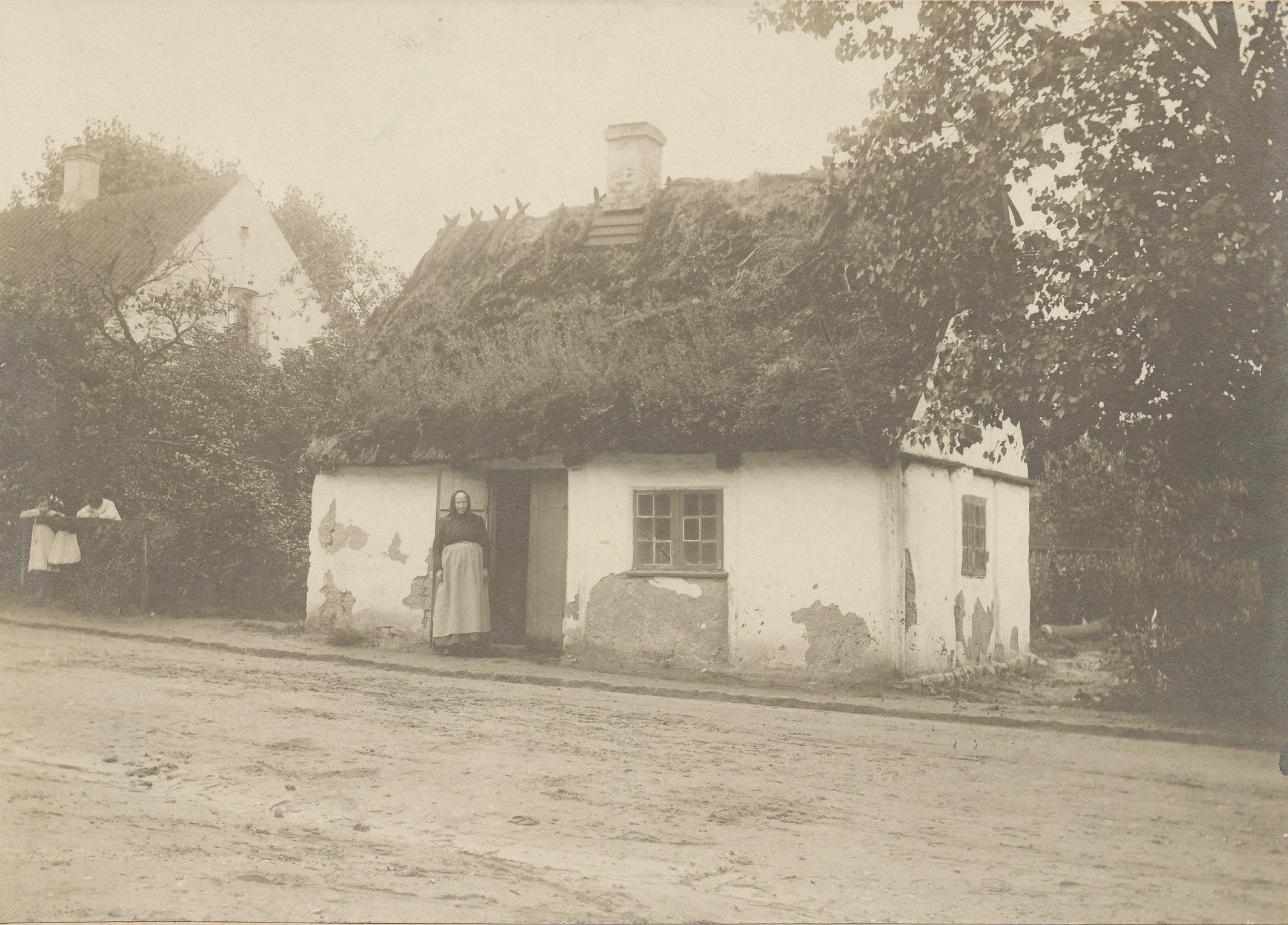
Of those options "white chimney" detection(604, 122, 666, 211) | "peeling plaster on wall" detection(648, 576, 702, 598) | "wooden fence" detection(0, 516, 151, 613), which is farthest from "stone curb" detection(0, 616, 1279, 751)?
"white chimney" detection(604, 122, 666, 211)

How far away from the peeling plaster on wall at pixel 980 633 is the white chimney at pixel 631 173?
628cm

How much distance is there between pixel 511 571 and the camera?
1342cm

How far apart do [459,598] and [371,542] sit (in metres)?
1.63

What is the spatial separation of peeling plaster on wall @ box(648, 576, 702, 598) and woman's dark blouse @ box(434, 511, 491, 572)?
2.13 metres

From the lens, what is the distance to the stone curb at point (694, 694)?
8.52 meters

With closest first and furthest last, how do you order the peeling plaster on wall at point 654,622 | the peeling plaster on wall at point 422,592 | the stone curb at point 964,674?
the stone curb at point 964,674 → the peeling plaster on wall at point 654,622 → the peeling plaster on wall at point 422,592

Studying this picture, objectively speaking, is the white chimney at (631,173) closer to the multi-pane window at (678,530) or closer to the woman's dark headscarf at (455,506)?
the multi-pane window at (678,530)

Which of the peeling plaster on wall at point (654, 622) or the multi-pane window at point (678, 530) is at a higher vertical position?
the multi-pane window at point (678, 530)

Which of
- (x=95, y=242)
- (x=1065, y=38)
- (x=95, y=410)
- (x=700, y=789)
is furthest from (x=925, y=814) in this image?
(x=95, y=242)

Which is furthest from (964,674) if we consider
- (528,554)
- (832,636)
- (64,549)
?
(64,549)

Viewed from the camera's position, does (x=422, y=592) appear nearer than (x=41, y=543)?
No

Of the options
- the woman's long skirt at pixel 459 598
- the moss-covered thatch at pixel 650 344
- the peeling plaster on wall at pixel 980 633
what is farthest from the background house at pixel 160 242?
the peeling plaster on wall at pixel 980 633

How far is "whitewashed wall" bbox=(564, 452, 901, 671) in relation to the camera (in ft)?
35.5

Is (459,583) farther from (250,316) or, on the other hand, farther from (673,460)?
(250,316)
